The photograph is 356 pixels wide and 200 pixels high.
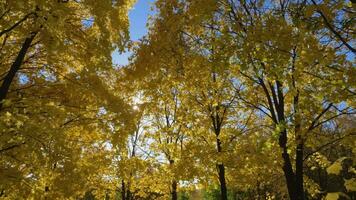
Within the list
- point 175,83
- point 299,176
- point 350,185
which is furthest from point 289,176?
point 350,185

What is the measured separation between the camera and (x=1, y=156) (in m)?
6.76

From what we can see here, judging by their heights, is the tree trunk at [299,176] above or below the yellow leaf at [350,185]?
above

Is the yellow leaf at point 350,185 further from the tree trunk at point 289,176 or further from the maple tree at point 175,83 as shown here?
the tree trunk at point 289,176

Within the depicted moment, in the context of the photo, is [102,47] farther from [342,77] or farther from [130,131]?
[342,77]

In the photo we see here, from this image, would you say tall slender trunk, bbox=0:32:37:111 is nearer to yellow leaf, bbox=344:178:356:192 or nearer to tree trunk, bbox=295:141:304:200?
yellow leaf, bbox=344:178:356:192

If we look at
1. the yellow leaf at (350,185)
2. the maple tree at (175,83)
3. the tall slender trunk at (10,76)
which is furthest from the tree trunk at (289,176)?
the yellow leaf at (350,185)

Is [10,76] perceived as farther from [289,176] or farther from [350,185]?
[289,176]

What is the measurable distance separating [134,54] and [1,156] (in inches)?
173

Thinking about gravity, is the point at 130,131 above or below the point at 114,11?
below

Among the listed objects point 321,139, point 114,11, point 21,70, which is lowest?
point 321,139

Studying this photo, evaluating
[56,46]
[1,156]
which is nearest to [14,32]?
[56,46]

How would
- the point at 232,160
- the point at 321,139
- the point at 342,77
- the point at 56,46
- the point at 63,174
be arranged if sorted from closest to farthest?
the point at 342,77 → the point at 56,46 → the point at 63,174 → the point at 321,139 → the point at 232,160

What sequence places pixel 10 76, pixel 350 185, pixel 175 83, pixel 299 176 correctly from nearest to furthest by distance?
pixel 350 185, pixel 10 76, pixel 299 176, pixel 175 83

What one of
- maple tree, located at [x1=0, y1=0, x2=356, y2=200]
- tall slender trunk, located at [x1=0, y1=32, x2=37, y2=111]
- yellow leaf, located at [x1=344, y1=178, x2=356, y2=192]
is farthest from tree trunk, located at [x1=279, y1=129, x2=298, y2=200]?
yellow leaf, located at [x1=344, y1=178, x2=356, y2=192]
